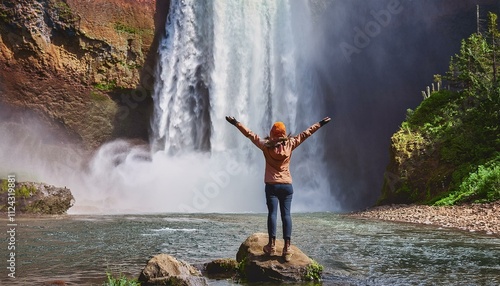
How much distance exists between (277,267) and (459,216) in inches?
422

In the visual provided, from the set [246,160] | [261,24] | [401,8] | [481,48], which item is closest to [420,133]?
[481,48]

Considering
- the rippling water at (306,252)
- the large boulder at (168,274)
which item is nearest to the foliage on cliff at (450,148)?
the rippling water at (306,252)

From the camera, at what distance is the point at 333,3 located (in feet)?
125

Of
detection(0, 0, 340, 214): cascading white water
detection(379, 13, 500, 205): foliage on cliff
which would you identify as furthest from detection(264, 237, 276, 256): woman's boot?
detection(0, 0, 340, 214): cascading white water

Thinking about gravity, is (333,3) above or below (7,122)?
above

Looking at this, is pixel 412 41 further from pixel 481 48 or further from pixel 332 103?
pixel 481 48

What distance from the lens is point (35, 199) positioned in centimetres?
1945

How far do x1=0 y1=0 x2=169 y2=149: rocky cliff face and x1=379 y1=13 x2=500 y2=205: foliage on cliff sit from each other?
17239 mm

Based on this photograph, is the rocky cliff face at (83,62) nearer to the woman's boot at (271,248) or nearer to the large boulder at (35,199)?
the large boulder at (35,199)

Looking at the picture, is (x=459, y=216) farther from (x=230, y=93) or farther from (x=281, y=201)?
(x=230, y=93)

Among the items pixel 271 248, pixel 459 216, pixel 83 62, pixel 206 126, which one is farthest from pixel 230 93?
A: pixel 271 248

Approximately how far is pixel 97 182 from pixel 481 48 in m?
23.8

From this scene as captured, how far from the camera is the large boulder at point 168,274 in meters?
5.33

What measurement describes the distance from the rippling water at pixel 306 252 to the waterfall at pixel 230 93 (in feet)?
58.2
